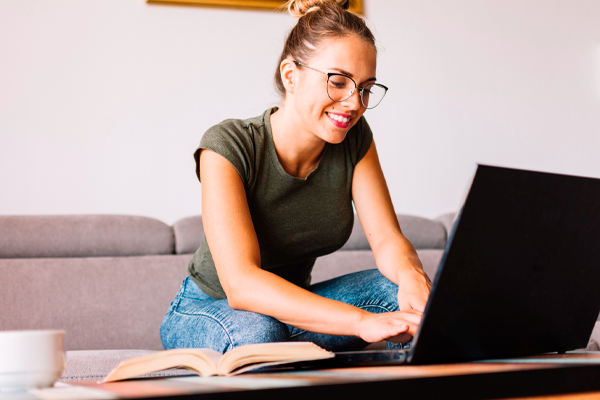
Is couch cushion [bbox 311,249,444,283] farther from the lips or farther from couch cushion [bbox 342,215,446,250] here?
the lips

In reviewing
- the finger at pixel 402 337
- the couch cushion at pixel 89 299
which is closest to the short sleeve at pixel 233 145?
the finger at pixel 402 337

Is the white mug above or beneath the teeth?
beneath

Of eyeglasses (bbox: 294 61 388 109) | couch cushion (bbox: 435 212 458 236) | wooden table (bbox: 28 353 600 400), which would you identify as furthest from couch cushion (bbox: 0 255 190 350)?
wooden table (bbox: 28 353 600 400)

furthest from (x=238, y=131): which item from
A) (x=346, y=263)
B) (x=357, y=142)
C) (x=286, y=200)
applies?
(x=346, y=263)

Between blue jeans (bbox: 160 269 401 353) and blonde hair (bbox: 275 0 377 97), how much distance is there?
54 centimetres

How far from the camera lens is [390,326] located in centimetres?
78

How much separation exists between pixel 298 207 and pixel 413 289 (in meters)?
0.37

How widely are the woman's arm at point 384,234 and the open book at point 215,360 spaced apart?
1.57ft

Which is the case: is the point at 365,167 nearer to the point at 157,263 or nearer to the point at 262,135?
the point at 262,135

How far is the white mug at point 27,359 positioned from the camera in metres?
0.53

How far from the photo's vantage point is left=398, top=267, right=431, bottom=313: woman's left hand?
1033 mm

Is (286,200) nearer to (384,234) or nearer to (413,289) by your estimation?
(384,234)

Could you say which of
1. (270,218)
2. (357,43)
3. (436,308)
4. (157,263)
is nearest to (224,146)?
(270,218)

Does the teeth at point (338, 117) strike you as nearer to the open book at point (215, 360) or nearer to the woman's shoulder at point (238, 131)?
the woman's shoulder at point (238, 131)
